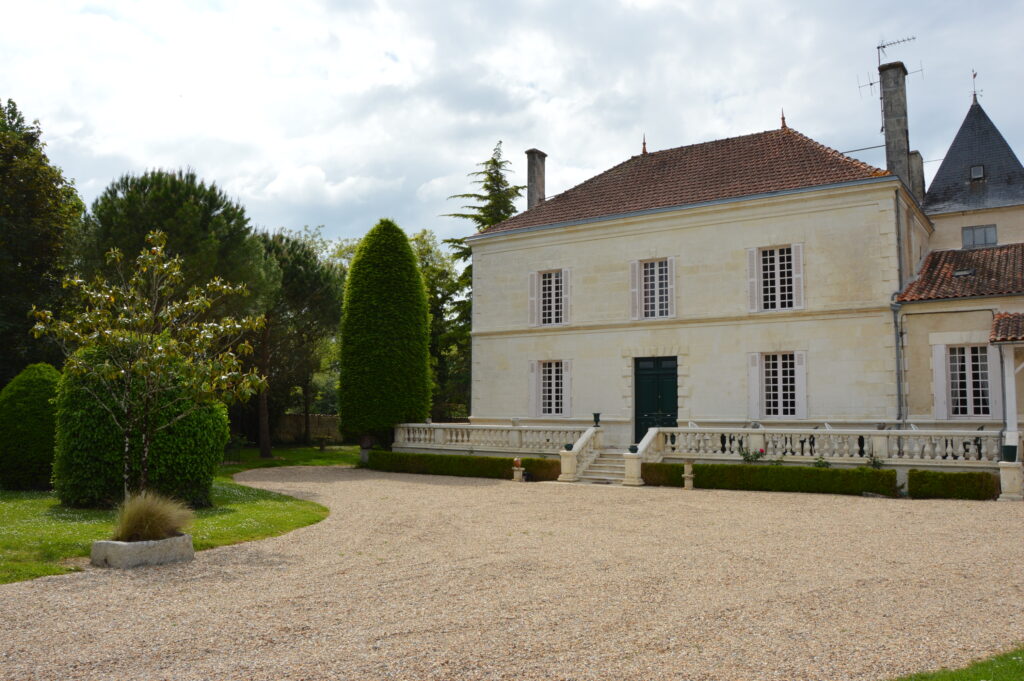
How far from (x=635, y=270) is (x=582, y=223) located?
2.11m

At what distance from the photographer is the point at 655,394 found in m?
20.9

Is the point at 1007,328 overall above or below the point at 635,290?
below

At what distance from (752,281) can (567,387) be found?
19.2ft

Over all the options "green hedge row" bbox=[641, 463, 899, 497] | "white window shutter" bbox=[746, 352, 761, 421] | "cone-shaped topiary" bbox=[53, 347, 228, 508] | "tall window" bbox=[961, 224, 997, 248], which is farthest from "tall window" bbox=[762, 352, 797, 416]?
"cone-shaped topiary" bbox=[53, 347, 228, 508]

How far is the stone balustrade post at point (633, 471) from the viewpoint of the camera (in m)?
16.6

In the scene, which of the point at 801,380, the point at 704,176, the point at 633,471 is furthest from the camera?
the point at 704,176

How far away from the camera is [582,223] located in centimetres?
2217

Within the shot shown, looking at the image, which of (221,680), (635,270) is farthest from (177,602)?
(635,270)

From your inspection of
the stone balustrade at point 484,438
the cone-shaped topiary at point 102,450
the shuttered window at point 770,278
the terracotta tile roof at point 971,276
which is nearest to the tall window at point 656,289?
the shuttered window at point 770,278

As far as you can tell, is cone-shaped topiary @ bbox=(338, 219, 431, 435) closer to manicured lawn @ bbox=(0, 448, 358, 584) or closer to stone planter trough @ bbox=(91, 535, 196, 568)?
manicured lawn @ bbox=(0, 448, 358, 584)

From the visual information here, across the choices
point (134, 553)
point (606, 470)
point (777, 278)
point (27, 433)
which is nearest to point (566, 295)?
point (777, 278)

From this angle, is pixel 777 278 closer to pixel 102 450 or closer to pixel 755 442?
pixel 755 442

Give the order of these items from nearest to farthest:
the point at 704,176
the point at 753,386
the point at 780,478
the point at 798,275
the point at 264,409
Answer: the point at 780,478 → the point at 798,275 → the point at 753,386 → the point at 704,176 → the point at 264,409

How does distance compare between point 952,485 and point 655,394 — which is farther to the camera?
point 655,394
